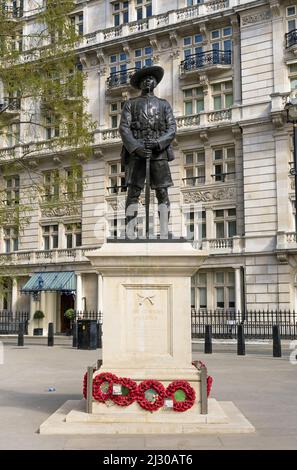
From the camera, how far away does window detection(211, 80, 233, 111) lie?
1375 inches

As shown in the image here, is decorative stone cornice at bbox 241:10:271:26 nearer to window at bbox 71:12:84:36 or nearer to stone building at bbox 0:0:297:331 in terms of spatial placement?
stone building at bbox 0:0:297:331

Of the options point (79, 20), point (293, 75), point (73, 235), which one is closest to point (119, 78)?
point (79, 20)

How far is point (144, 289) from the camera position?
8.72m

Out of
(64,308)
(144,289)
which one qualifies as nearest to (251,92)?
(64,308)

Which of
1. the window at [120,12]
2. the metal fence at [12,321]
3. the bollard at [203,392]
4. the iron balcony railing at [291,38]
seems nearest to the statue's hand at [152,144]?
the bollard at [203,392]

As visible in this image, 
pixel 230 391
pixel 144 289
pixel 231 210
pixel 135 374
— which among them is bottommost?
pixel 230 391

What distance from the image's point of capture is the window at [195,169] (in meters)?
35.3

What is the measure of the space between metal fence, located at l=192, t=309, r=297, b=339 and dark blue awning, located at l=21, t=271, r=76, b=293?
9181mm

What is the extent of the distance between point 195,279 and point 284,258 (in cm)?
631

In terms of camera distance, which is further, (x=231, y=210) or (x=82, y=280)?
(x=82, y=280)

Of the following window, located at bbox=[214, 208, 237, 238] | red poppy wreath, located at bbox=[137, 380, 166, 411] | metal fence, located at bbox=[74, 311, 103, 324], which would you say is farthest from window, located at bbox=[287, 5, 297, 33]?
red poppy wreath, located at bbox=[137, 380, 166, 411]

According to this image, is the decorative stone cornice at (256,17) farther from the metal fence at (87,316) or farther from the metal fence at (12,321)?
the metal fence at (12,321)

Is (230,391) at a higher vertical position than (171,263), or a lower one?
lower

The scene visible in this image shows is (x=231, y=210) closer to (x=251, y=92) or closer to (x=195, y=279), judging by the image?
(x=195, y=279)
